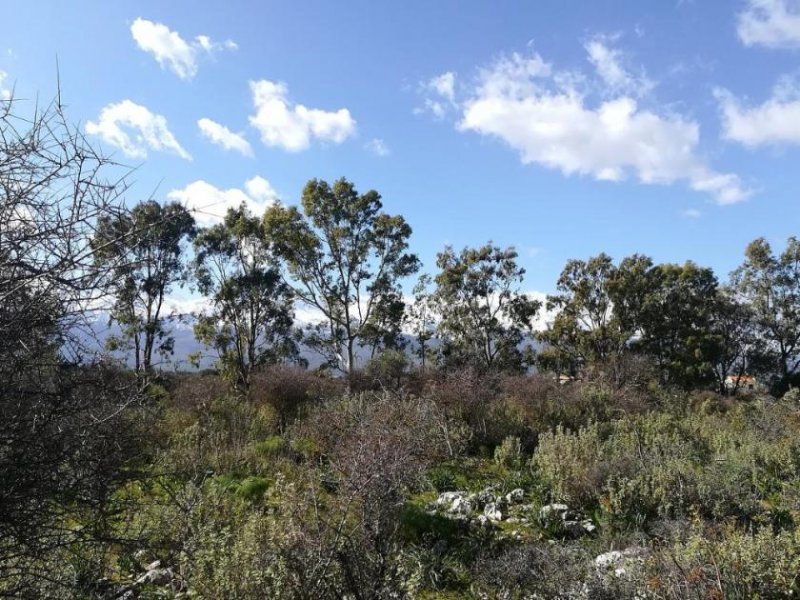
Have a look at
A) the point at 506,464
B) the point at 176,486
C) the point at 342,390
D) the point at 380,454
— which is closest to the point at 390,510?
the point at 380,454

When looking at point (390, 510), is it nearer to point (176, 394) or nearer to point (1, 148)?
point (1, 148)

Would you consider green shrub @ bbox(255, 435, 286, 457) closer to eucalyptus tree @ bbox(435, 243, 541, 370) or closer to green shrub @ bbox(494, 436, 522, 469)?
green shrub @ bbox(494, 436, 522, 469)

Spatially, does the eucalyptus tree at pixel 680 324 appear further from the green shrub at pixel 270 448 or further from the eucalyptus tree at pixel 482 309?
the green shrub at pixel 270 448

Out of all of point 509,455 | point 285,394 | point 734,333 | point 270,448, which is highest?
point 734,333

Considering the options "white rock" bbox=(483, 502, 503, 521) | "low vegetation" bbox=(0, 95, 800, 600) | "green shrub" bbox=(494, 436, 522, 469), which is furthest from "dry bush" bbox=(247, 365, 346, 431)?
"white rock" bbox=(483, 502, 503, 521)

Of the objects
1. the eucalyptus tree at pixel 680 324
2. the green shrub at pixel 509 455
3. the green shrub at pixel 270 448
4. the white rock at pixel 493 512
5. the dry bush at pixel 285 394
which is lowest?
the white rock at pixel 493 512

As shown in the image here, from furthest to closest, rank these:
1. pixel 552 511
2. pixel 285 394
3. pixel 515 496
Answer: pixel 285 394 < pixel 515 496 < pixel 552 511

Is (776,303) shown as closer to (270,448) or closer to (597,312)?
(597,312)

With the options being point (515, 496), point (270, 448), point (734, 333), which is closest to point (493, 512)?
point (515, 496)

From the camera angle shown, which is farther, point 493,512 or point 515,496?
point 515,496

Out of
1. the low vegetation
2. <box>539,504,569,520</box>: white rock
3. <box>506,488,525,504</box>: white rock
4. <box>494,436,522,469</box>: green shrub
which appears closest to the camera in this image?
the low vegetation

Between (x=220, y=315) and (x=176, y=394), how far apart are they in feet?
47.1

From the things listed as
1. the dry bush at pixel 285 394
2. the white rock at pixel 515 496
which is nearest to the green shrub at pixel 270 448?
the white rock at pixel 515 496

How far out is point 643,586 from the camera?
3.95m
